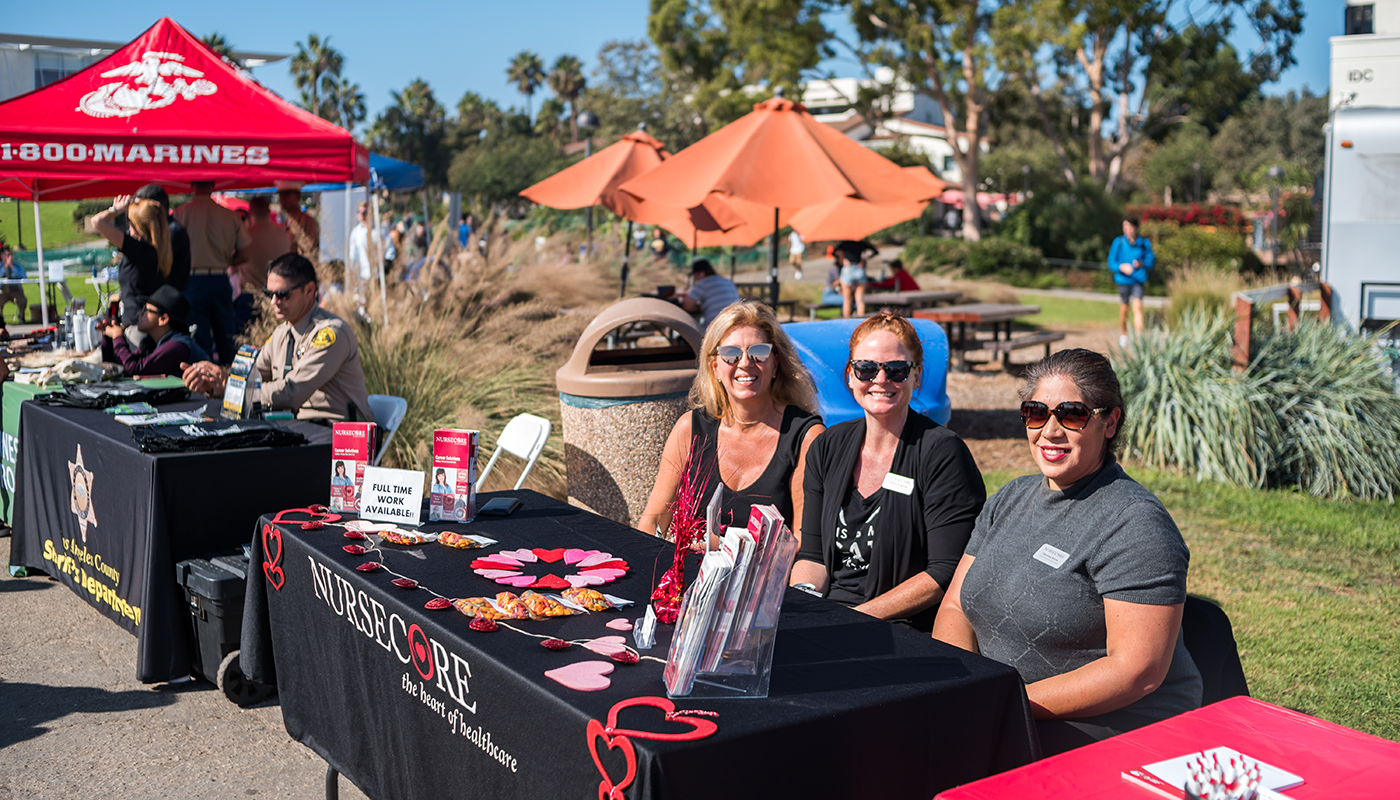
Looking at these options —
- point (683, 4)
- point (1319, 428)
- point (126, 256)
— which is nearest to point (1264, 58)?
point (683, 4)

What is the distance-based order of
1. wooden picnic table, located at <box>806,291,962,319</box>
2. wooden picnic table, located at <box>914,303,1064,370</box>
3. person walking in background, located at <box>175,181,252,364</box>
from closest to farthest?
person walking in background, located at <box>175,181,252,364</box> < wooden picnic table, located at <box>914,303,1064,370</box> < wooden picnic table, located at <box>806,291,962,319</box>

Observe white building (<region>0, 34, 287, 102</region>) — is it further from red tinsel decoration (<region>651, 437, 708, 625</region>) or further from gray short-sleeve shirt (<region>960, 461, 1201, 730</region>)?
gray short-sleeve shirt (<region>960, 461, 1201, 730</region>)

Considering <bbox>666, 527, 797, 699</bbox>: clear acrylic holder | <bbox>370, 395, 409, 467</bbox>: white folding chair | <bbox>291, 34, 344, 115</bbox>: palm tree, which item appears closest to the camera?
<bbox>666, 527, 797, 699</bbox>: clear acrylic holder

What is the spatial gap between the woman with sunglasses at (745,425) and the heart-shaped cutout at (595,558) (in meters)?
0.63

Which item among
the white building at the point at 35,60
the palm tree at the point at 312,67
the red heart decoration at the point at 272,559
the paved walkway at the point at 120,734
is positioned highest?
the palm tree at the point at 312,67

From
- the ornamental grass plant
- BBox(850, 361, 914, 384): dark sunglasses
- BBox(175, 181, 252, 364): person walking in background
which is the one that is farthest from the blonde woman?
the ornamental grass plant

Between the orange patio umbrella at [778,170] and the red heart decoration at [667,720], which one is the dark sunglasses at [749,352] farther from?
the orange patio umbrella at [778,170]

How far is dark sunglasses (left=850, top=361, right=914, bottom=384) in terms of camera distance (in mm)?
3150

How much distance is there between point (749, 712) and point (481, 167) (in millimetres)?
50831

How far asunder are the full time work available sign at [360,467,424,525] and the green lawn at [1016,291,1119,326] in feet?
51.6

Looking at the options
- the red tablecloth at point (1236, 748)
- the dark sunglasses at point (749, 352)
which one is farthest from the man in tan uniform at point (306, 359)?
the red tablecloth at point (1236, 748)

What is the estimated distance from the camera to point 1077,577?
2.36 metres

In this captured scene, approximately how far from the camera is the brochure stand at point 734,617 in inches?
75.0

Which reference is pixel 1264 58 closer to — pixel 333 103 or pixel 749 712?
pixel 749 712
